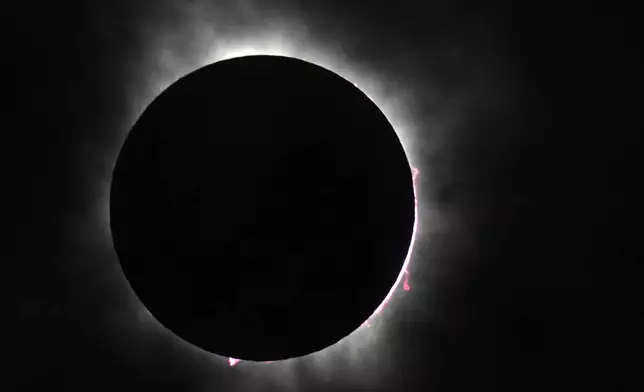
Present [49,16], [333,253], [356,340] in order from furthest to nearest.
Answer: [49,16], [356,340], [333,253]

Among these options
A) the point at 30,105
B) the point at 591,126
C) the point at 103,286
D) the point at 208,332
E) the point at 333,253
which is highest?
the point at 30,105

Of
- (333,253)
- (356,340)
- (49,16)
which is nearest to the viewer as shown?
(333,253)

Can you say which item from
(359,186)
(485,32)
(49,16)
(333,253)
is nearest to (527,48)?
(485,32)

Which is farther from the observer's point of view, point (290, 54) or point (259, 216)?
point (290, 54)

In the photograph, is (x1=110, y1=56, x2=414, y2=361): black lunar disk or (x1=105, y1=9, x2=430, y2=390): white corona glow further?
(x1=105, y1=9, x2=430, y2=390): white corona glow

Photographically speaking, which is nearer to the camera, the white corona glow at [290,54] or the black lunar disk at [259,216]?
the black lunar disk at [259,216]

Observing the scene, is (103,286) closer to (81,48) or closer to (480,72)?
(81,48)

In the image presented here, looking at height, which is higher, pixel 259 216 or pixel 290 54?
pixel 290 54

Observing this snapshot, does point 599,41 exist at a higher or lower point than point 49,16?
lower
